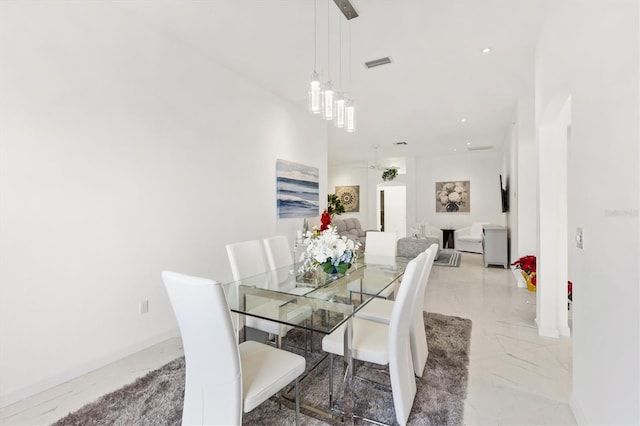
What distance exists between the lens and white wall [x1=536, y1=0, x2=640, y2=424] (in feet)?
3.63

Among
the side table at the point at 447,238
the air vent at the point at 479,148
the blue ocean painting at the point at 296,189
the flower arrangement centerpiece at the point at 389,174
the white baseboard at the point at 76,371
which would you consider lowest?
the white baseboard at the point at 76,371

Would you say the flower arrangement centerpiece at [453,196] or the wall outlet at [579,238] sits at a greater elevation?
the flower arrangement centerpiece at [453,196]

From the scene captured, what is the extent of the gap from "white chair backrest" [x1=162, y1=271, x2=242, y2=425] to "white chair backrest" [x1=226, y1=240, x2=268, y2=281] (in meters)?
0.98

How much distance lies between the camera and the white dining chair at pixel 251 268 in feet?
6.87

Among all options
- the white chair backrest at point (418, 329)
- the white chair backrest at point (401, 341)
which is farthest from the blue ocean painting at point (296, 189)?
the white chair backrest at point (401, 341)

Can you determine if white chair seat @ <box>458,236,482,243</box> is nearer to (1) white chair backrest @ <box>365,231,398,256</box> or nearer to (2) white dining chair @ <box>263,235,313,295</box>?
(1) white chair backrest @ <box>365,231,398,256</box>

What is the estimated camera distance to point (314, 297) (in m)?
1.85

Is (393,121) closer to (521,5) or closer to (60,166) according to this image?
(521,5)

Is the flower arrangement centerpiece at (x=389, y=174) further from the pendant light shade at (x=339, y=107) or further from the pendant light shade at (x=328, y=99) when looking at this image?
the pendant light shade at (x=328, y=99)

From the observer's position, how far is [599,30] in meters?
1.36

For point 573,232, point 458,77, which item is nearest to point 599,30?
point 573,232

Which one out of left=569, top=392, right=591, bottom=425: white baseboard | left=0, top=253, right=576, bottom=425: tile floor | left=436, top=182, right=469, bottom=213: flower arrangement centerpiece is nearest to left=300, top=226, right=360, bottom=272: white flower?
left=0, top=253, right=576, bottom=425: tile floor

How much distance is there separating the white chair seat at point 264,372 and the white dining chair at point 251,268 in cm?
41

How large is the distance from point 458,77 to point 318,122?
238 cm
